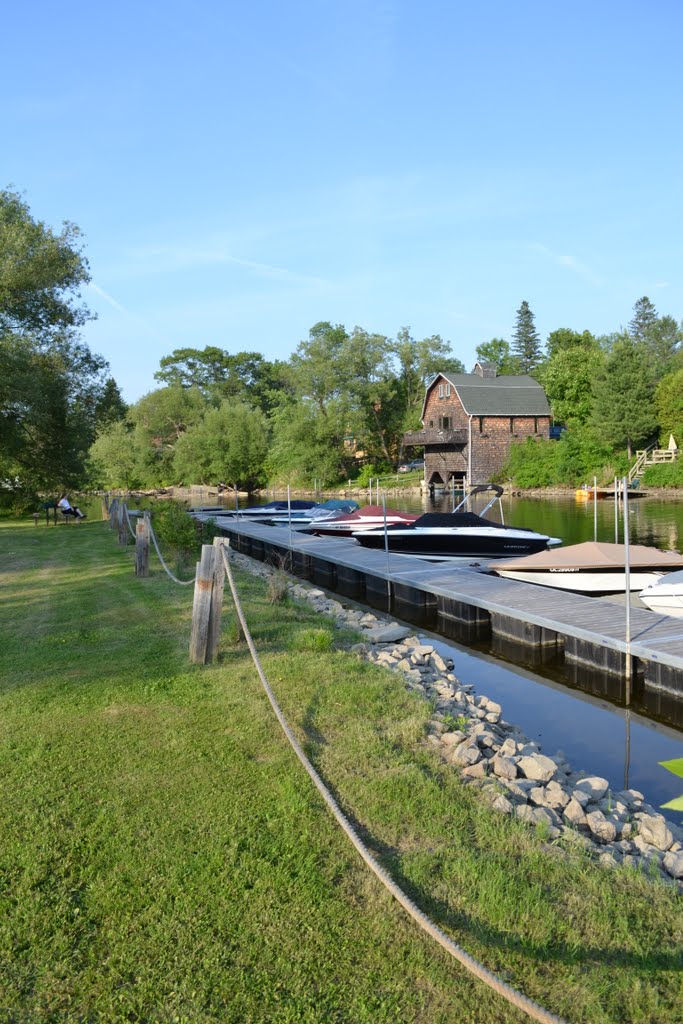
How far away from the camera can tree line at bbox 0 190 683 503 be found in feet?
90.9

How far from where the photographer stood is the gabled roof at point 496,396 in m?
53.6

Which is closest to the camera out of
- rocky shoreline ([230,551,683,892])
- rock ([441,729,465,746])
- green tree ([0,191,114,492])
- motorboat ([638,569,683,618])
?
rocky shoreline ([230,551,683,892])

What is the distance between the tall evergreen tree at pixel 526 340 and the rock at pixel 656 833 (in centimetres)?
9669

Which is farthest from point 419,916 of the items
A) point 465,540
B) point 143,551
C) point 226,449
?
point 226,449

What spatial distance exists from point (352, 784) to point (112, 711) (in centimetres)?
223

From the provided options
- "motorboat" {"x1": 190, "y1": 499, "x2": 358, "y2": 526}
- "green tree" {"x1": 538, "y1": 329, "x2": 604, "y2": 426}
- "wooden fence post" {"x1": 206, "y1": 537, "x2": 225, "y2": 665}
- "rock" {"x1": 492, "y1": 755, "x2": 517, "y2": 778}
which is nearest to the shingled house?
"green tree" {"x1": 538, "y1": 329, "x2": 604, "y2": 426}

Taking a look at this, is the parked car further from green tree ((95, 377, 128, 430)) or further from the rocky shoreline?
the rocky shoreline

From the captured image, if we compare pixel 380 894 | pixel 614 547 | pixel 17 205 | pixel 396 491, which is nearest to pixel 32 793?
pixel 380 894

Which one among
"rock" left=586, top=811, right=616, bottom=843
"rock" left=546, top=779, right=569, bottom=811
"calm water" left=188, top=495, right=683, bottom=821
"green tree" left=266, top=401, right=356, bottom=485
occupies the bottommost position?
"calm water" left=188, top=495, right=683, bottom=821

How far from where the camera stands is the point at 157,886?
11.8ft

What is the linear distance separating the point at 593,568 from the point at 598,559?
195mm

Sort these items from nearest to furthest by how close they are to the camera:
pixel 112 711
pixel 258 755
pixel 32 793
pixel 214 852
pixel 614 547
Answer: pixel 214 852, pixel 32 793, pixel 258 755, pixel 112 711, pixel 614 547

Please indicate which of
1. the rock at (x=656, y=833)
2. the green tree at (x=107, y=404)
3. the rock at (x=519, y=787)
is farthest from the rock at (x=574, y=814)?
the green tree at (x=107, y=404)

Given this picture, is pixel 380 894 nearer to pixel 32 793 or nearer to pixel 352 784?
pixel 352 784
